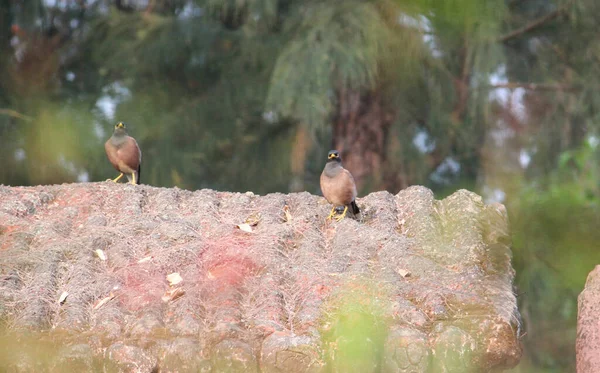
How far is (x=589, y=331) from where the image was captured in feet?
10.3

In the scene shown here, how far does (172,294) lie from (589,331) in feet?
4.40

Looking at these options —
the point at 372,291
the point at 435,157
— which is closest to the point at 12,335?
the point at 372,291

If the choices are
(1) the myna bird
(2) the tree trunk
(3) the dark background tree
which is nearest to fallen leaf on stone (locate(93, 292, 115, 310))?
(1) the myna bird

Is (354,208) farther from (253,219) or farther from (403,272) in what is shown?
(403,272)

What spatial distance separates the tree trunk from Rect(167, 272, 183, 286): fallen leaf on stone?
19.3 ft

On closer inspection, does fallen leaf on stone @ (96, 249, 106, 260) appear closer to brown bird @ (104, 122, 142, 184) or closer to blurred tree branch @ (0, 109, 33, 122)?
brown bird @ (104, 122, 142, 184)

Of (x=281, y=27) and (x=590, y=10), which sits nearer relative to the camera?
(x=590, y=10)

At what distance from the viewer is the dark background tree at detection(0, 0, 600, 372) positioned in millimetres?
8570

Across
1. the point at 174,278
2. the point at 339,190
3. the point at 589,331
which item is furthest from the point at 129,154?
the point at 589,331

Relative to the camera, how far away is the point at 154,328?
298 cm

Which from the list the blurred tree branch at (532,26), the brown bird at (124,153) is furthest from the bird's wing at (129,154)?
the blurred tree branch at (532,26)

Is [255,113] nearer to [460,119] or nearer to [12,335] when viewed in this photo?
[460,119]

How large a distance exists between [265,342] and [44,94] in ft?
23.6

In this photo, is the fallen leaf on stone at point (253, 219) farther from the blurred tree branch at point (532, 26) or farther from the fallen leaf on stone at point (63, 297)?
the blurred tree branch at point (532, 26)
